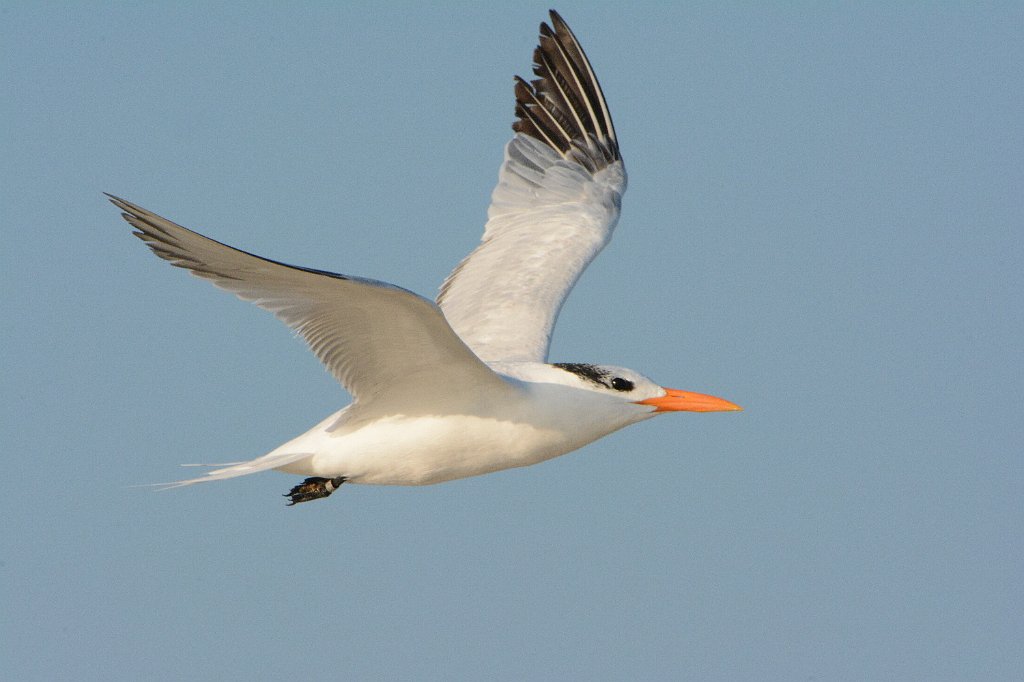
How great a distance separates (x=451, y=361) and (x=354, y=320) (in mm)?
785

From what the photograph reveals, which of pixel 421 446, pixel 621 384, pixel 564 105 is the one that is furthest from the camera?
pixel 564 105

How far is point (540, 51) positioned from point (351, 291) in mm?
6877

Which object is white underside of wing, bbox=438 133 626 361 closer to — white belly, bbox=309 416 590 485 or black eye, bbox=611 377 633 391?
black eye, bbox=611 377 633 391

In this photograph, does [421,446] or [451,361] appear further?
[421,446]

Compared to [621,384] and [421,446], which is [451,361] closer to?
[421,446]

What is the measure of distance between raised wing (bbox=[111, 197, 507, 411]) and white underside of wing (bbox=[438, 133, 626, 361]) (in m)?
1.69

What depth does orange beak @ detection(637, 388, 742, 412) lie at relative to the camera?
1034cm

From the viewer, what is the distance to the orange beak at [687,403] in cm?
1034

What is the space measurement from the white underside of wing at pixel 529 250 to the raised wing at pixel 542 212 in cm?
1

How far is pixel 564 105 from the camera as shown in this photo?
14.7m

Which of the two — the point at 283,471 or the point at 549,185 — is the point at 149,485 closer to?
the point at 283,471

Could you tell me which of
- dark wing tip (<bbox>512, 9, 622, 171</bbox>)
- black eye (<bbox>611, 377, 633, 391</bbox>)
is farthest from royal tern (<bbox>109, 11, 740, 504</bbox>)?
dark wing tip (<bbox>512, 9, 622, 171</bbox>)

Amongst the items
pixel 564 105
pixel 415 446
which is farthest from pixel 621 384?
pixel 564 105

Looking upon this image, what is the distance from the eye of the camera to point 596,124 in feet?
48.4
